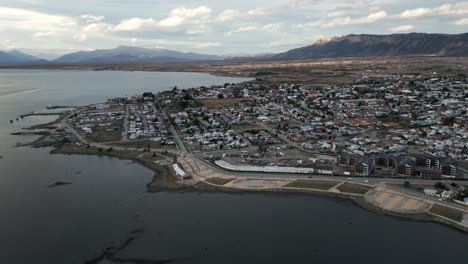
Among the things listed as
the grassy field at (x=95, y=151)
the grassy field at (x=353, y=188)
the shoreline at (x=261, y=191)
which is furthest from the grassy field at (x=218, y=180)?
the grassy field at (x=95, y=151)

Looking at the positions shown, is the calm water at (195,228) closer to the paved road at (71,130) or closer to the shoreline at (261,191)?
the shoreline at (261,191)

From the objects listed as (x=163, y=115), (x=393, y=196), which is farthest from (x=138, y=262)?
(x=163, y=115)

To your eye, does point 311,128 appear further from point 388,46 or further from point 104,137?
point 388,46

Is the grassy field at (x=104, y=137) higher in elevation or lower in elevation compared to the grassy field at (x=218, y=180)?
higher

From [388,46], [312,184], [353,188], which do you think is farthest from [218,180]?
[388,46]

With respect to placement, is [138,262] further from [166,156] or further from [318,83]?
[318,83]

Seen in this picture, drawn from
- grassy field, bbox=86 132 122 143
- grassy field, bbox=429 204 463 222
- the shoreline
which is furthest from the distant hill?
the shoreline

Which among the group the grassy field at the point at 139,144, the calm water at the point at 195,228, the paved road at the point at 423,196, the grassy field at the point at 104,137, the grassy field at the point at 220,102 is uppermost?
the grassy field at the point at 220,102
